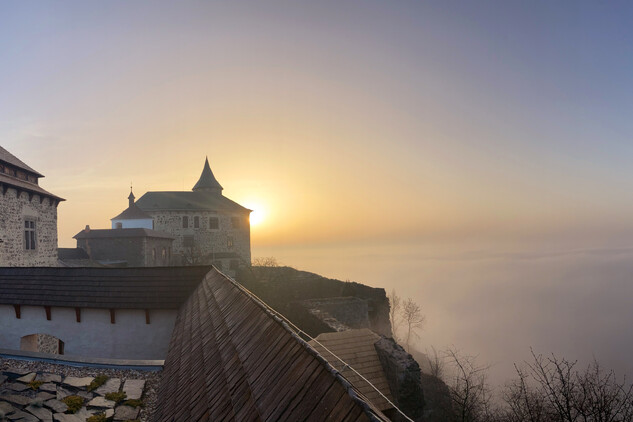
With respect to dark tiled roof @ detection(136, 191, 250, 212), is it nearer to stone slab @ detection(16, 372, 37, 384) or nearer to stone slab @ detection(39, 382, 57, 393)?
stone slab @ detection(16, 372, 37, 384)

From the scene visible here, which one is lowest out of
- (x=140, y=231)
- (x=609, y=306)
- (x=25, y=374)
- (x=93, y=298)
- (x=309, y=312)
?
(x=609, y=306)

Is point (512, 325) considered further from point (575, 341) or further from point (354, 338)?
point (354, 338)

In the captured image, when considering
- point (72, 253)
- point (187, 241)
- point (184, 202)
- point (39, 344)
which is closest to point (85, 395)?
point (39, 344)

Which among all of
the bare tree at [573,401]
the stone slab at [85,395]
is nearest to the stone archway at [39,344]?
the stone slab at [85,395]

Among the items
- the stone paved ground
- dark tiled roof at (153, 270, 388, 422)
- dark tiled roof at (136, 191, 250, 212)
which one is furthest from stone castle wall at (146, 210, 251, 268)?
dark tiled roof at (153, 270, 388, 422)

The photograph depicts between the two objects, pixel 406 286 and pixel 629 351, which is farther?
pixel 406 286

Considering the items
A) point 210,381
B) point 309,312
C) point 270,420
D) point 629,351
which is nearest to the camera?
point 270,420

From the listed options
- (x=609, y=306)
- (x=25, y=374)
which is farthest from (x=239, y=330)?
(x=609, y=306)

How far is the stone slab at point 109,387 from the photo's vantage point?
6.83 m

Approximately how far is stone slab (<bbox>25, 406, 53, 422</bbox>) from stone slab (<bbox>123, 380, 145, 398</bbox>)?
121 cm

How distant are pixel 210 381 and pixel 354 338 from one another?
34.9 ft

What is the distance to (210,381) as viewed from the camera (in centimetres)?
321

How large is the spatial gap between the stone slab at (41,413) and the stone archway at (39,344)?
6.98 meters

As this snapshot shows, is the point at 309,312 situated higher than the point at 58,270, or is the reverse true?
the point at 58,270
